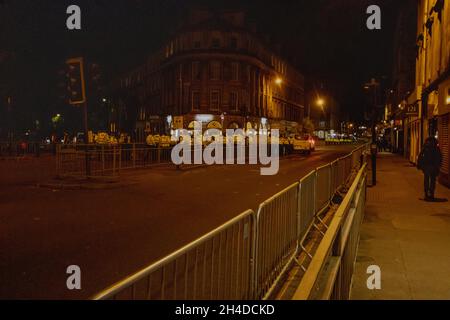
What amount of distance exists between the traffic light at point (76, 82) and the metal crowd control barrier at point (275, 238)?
12767 millimetres

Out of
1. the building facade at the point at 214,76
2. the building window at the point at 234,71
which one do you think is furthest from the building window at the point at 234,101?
the building window at the point at 234,71

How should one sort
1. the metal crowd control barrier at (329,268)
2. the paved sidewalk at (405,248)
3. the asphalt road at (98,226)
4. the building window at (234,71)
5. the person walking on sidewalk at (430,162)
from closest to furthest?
1. the metal crowd control barrier at (329,268)
2. the paved sidewalk at (405,248)
3. the asphalt road at (98,226)
4. the person walking on sidewalk at (430,162)
5. the building window at (234,71)

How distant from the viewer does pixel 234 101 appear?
69188 mm

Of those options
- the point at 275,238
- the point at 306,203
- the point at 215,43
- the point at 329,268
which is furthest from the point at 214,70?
the point at 329,268

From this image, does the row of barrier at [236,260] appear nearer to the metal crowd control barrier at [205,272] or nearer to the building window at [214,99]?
the metal crowd control barrier at [205,272]

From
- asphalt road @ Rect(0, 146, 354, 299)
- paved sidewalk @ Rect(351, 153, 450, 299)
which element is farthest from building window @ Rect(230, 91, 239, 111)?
paved sidewalk @ Rect(351, 153, 450, 299)

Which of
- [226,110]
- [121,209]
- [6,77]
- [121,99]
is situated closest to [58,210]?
[121,209]

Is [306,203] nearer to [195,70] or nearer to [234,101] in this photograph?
[195,70]

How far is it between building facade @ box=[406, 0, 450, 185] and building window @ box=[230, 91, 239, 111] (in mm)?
38683

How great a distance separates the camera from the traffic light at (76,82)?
1813cm

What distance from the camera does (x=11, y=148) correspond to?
134 ft

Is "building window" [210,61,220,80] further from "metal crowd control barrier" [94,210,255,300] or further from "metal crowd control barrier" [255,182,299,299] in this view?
"metal crowd control barrier" [94,210,255,300]

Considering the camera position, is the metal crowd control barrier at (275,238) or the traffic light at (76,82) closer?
the metal crowd control barrier at (275,238)
